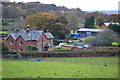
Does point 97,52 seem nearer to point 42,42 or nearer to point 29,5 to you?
point 42,42

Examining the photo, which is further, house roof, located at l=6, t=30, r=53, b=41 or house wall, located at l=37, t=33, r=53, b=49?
house wall, located at l=37, t=33, r=53, b=49

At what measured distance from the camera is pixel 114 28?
163 feet

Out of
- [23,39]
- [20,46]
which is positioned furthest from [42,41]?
[20,46]

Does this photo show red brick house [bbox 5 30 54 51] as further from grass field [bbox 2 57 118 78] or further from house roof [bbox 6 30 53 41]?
grass field [bbox 2 57 118 78]

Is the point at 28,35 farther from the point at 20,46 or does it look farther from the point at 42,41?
the point at 42,41

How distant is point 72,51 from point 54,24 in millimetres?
20268

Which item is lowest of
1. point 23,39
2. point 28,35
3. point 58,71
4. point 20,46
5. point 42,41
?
point 58,71

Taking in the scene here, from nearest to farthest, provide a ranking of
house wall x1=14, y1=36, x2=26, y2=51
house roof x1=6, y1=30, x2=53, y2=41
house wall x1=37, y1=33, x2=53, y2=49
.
Answer: house wall x1=14, y1=36, x2=26, y2=51 → house roof x1=6, y1=30, x2=53, y2=41 → house wall x1=37, y1=33, x2=53, y2=49

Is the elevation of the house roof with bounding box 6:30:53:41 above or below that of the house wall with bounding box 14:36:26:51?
above

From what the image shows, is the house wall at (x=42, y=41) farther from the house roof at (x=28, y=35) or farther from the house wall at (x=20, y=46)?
the house wall at (x=20, y=46)

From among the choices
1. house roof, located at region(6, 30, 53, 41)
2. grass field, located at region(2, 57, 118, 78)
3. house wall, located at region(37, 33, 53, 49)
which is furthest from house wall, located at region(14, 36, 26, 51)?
grass field, located at region(2, 57, 118, 78)

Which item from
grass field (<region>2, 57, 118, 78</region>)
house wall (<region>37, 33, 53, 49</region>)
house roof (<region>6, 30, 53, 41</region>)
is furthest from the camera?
house wall (<region>37, 33, 53, 49</region>)

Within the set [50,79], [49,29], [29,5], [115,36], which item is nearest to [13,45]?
[49,29]

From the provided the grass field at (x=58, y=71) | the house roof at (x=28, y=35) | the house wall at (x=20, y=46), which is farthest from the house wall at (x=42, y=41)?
the grass field at (x=58, y=71)
